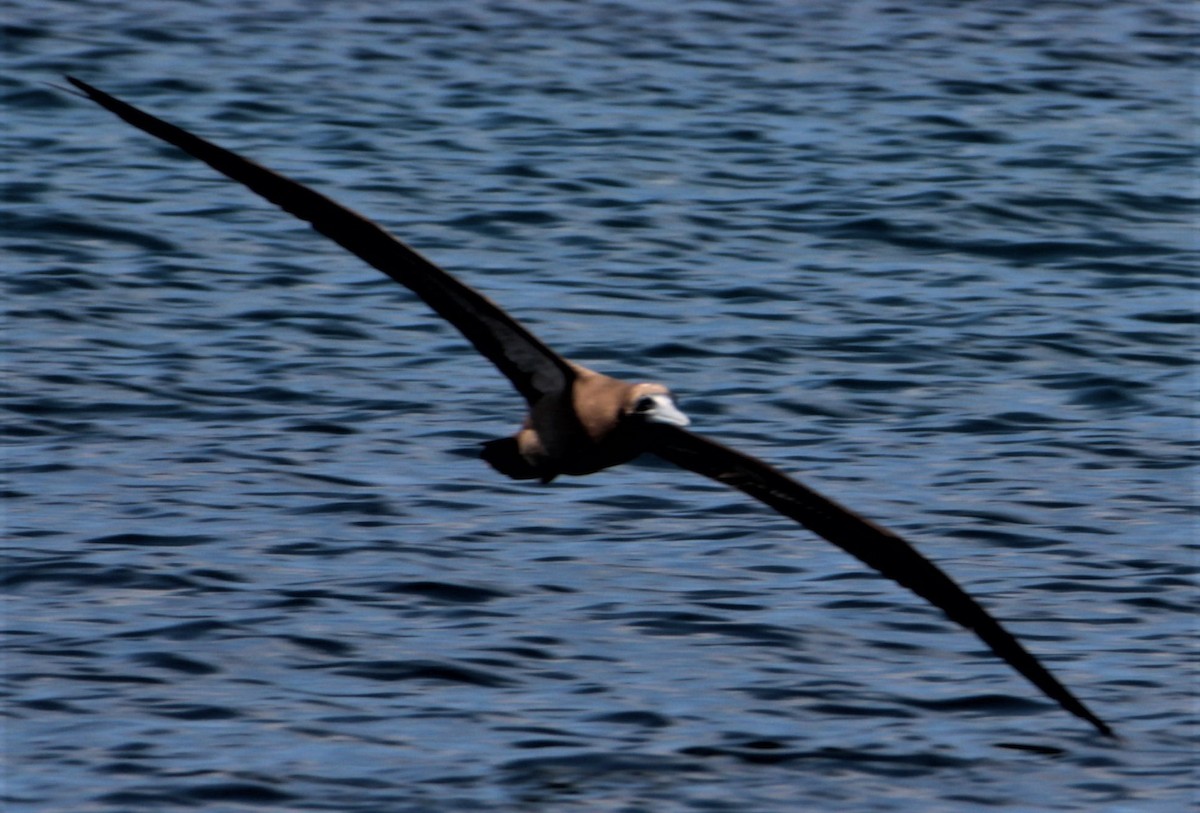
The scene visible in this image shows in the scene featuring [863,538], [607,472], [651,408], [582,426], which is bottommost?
[607,472]

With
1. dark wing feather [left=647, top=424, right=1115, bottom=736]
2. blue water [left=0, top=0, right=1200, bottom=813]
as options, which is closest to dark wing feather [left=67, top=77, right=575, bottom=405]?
dark wing feather [left=647, top=424, right=1115, bottom=736]

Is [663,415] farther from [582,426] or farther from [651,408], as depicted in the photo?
[582,426]

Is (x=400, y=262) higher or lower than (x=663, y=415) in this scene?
higher

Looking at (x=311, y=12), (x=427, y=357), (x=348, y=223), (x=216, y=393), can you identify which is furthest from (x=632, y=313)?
(x=311, y=12)

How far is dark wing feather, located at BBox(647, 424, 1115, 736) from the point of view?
24.3ft

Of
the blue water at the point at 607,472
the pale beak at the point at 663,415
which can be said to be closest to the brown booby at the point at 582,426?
the pale beak at the point at 663,415

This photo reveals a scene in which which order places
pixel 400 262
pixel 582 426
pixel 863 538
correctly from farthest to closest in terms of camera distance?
1. pixel 863 538
2. pixel 582 426
3. pixel 400 262

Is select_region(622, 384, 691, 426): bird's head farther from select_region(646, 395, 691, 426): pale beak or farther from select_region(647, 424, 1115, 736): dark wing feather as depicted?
select_region(647, 424, 1115, 736): dark wing feather

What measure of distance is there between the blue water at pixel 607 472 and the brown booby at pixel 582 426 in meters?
0.44

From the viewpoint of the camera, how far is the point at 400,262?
23.0ft

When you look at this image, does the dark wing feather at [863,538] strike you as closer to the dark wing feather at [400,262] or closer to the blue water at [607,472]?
the blue water at [607,472]

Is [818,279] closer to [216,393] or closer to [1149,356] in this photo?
[1149,356]

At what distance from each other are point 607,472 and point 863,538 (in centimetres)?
285

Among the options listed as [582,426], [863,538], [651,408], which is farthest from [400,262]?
[863,538]
